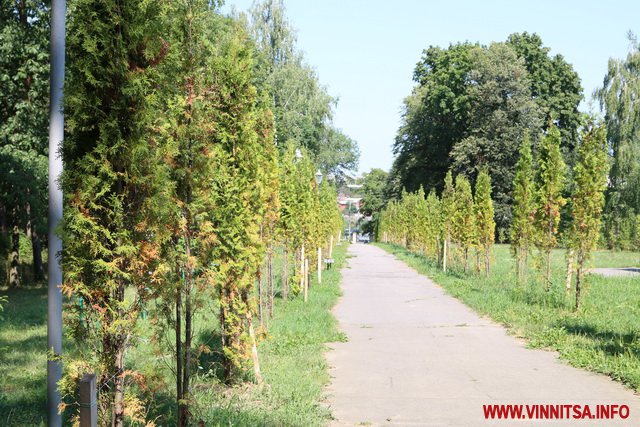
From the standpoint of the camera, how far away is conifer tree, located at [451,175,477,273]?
2622cm

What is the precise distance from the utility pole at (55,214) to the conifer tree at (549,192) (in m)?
15.4

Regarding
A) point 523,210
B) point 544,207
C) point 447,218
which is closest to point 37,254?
point 523,210

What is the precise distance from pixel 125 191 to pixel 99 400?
1767 mm

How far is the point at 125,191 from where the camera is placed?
5.31 m

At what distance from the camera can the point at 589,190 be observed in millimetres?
15617

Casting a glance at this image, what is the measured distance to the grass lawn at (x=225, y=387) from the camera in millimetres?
7086

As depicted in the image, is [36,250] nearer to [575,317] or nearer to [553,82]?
[575,317]

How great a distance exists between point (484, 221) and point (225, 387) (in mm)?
18576

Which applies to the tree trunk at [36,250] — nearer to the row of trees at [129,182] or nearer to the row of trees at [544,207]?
the row of trees at [544,207]

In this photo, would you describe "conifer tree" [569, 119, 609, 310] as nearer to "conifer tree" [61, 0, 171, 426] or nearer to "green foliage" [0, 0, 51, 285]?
"conifer tree" [61, 0, 171, 426]

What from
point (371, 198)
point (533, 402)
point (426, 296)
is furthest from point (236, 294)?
point (371, 198)

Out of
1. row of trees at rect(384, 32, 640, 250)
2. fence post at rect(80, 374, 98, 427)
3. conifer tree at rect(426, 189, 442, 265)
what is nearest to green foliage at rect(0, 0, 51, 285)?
fence post at rect(80, 374, 98, 427)

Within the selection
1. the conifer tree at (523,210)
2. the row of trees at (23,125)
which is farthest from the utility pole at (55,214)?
the conifer tree at (523,210)

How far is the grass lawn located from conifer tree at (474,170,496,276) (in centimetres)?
1110
